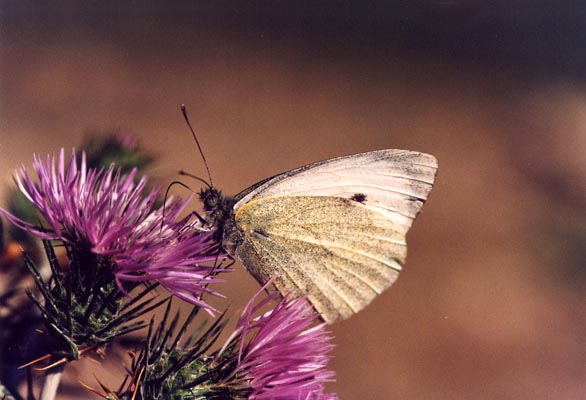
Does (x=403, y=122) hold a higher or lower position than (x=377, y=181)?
higher

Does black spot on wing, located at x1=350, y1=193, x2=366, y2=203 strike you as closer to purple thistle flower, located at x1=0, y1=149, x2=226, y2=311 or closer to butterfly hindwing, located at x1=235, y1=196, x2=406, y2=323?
butterfly hindwing, located at x1=235, y1=196, x2=406, y2=323

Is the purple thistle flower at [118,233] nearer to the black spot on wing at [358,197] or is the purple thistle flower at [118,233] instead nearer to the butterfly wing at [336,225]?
the butterfly wing at [336,225]

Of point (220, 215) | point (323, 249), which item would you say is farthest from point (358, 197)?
point (220, 215)

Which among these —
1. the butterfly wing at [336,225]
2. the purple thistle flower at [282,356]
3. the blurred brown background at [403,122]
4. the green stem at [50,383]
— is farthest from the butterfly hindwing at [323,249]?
the blurred brown background at [403,122]

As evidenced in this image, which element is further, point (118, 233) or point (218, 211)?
point (218, 211)

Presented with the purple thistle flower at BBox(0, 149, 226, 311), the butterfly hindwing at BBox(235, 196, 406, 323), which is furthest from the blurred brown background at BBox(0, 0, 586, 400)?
the purple thistle flower at BBox(0, 149, 226, 311)

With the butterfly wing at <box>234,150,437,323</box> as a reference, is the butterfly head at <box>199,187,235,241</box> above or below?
above

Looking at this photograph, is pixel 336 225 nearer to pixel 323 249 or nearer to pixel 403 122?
pixel 323 249

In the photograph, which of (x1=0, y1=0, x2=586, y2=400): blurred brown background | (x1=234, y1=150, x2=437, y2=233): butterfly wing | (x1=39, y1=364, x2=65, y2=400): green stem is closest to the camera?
(x1=39, y1=364, x2=65, y2=400): green stem
